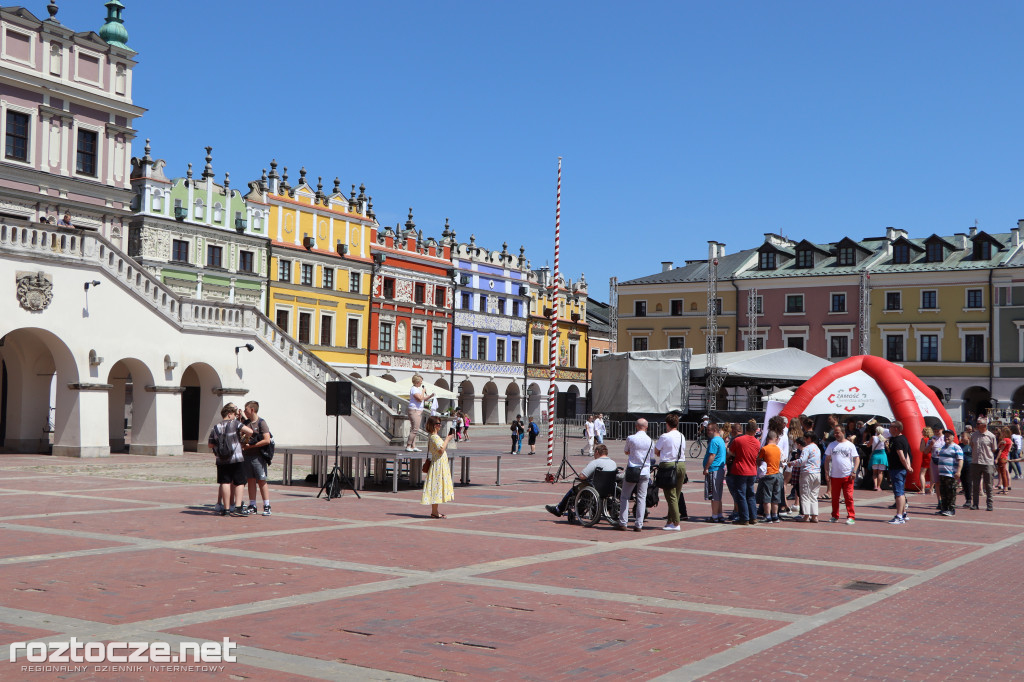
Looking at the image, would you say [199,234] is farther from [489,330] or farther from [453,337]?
[489,330]

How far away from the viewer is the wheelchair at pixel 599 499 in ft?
53.7

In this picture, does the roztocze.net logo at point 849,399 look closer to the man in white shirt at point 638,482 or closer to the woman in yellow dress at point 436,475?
the man in white shirt at point 638,482

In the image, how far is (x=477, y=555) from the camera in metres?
12.7

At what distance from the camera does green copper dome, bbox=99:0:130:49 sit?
3925cm

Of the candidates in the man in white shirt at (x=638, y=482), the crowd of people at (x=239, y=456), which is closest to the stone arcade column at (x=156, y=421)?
the crowd of people at (x=239, y=456)

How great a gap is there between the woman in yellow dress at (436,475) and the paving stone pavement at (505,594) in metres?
0.39

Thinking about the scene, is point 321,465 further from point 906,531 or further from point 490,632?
point 490,632

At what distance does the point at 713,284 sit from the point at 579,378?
1610 cm

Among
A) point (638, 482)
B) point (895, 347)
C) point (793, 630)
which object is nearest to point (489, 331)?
point (895, 347)

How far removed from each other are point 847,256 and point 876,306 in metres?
4.38

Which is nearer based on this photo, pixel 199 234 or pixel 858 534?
pixel 858 534

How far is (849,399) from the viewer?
2789cm

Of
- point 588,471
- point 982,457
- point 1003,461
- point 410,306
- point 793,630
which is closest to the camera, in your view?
point 793,630

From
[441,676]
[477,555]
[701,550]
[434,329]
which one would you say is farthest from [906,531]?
[434,329]
